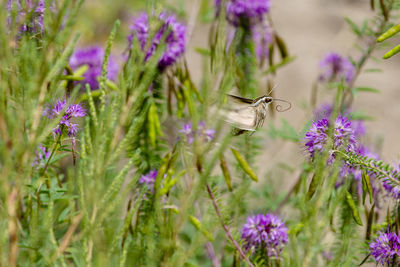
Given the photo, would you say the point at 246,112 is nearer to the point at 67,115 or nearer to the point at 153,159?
the point at 67,115

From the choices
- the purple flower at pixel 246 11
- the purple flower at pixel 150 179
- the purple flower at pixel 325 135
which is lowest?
the purple flower at pixel 150 179

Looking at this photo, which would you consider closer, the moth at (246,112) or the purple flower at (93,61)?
the moth at (246,112)

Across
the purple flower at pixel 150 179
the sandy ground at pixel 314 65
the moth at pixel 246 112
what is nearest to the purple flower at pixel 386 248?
the moth at pixel 246 112

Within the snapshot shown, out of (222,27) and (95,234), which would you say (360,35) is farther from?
(95,234)

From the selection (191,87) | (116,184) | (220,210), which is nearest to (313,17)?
(191,87)

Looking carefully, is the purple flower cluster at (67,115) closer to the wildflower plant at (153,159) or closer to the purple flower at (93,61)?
the wildflower plant at (153,159)

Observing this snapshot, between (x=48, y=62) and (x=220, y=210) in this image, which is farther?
(x=220, y=210)

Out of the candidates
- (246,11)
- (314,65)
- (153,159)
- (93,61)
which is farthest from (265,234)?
(314,65)
